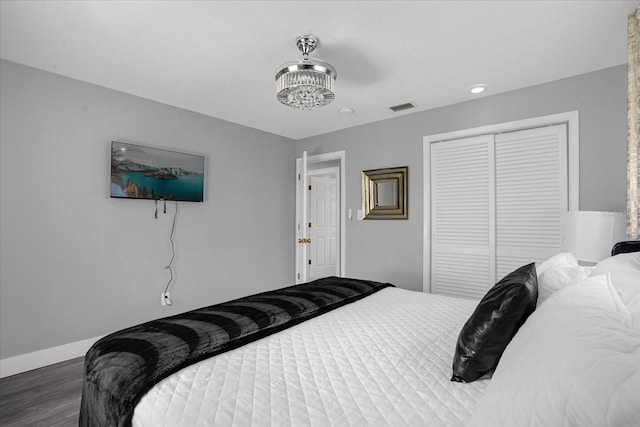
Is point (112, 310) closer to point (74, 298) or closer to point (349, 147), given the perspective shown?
point (74, 298)

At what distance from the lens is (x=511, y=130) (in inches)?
124

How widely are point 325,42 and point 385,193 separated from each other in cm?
213

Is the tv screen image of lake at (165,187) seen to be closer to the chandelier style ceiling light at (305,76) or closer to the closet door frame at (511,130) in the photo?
A: the chandelier style ceiling light at (305,76)

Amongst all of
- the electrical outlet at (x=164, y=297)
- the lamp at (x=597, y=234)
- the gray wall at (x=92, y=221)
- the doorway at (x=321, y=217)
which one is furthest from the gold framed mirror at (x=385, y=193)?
the electrical outlet at (x=164, y=297)

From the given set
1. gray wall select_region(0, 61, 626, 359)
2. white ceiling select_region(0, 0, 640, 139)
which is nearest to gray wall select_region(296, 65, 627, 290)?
gray wall select_region(0, 61, 626, 359)

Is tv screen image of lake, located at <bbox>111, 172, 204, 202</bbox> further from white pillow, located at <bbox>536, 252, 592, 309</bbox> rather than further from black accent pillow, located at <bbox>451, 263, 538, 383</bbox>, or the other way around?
white pillow, located at <bbox>536, 252, 592, 309</bbox>

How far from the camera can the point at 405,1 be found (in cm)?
185

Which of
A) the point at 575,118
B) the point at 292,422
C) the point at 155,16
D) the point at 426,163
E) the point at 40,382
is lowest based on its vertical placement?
the point at 40,382

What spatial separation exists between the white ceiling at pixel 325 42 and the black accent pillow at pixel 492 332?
1.72 metres

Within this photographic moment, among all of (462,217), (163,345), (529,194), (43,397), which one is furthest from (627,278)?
(43,397)

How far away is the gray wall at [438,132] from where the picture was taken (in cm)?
262

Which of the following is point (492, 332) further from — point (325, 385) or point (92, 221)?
point (92, 221)

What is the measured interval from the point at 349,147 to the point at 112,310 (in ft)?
10.7

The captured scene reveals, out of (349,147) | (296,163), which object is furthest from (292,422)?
(296,163)
